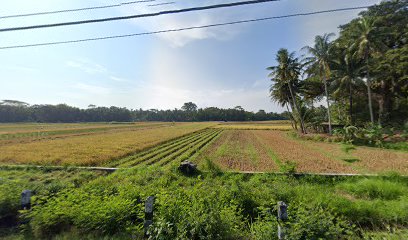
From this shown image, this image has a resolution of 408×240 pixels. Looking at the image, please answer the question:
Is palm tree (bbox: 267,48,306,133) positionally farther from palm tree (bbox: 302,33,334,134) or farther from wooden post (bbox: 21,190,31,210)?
wooden post (bbox: 21,190,31,210)

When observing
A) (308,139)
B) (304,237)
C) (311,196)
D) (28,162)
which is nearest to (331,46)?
(308,139)

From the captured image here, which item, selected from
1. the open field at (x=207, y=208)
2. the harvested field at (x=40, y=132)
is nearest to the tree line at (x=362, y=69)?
the open field at (x=207, y=208)

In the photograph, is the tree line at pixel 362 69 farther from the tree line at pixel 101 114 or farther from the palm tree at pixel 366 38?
the tree line at pixel 101 114

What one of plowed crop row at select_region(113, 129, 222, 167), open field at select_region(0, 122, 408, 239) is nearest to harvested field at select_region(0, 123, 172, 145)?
plowed crop row at select_region(113, 129, 222, 167)

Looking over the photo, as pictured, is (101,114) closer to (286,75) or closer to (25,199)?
(286,75)

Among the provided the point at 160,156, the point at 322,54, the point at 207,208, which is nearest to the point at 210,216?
the point at 207,208

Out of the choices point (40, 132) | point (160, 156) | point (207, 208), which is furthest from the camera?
point (40, 132)

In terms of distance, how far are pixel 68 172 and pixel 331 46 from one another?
3286 centimetres

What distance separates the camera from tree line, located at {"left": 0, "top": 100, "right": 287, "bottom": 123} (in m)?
101

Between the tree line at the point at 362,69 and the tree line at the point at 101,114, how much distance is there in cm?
8914

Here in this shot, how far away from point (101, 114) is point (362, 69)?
132289 millimetres

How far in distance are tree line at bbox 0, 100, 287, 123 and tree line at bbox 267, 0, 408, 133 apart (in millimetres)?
89142

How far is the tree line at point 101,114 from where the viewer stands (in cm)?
10062

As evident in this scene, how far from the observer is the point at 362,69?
1019 inches
